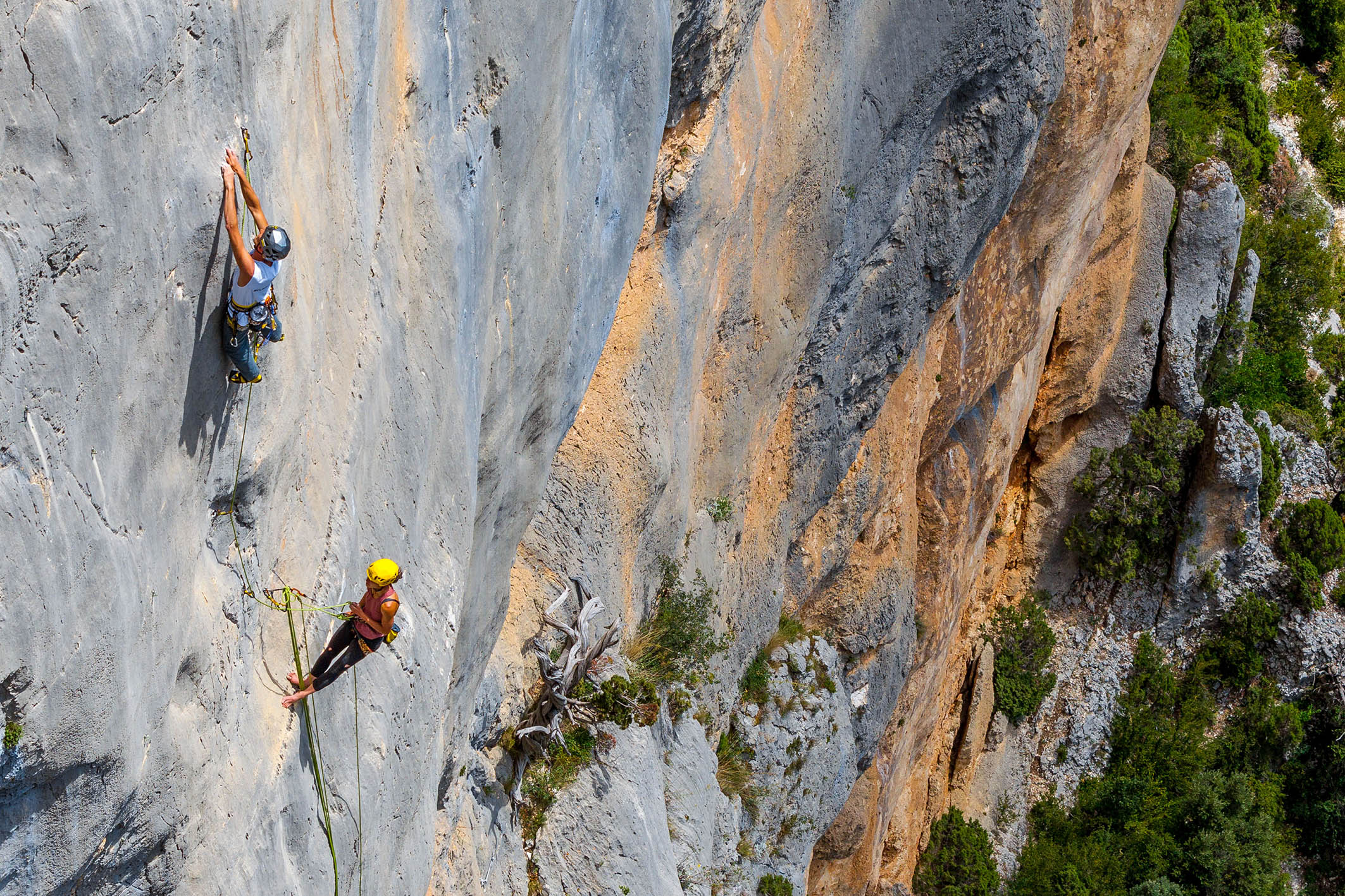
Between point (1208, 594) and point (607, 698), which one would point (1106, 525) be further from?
point (607, 698)

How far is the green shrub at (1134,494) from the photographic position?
66.3ft

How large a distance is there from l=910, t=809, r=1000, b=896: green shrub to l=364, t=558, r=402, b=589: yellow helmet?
53.6 feet

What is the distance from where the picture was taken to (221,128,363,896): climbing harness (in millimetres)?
4176

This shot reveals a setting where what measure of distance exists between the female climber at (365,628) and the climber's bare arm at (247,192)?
1640mm

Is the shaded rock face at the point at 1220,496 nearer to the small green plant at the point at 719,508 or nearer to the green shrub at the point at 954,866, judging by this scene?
the green shrub at the point at 954,866

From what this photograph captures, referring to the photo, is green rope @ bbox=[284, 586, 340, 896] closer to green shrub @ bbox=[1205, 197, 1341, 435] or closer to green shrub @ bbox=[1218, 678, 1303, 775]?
green shrub @ bbox=[1218, 678, 1303, 775]

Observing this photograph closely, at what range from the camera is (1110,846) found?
2012 centimetres

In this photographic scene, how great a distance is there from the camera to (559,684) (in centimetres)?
789

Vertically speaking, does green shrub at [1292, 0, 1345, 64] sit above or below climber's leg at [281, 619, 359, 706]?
above

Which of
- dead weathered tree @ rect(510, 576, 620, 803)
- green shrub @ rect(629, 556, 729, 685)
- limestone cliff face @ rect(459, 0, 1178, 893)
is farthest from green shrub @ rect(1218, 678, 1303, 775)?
dead weathered tree @ rect(510, 576, 620, 803)

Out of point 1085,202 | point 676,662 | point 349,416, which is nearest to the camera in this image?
point 349,416

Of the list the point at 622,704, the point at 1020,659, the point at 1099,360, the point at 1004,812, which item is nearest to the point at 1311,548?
the point at 1099,360

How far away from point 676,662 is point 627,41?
210 inches

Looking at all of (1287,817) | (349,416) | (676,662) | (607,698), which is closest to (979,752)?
(1287,817)
